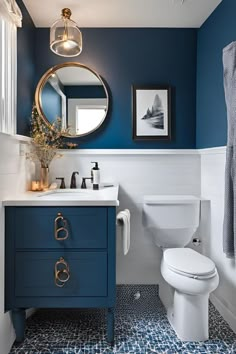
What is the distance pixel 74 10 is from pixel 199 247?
2113 millimetres

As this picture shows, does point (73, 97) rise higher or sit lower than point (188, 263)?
higher

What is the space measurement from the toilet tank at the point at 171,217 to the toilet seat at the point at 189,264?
22 centimetres

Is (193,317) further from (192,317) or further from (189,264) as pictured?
(189,264)

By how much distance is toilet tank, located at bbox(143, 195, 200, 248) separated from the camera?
2.33m

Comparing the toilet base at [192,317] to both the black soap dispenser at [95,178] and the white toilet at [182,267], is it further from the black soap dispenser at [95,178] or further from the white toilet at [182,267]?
the black soap dispenser at [95,178]

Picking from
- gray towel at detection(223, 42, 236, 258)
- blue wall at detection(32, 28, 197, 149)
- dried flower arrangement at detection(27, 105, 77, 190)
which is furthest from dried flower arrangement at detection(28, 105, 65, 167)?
gray towel at detection(223, 42, 236, 258)

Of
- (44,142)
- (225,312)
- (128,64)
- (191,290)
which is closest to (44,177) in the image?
(44,142)

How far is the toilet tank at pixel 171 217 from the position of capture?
233 cm

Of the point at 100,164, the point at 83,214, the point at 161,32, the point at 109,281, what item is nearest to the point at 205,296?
the point at 109,281

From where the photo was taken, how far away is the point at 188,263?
1.93m

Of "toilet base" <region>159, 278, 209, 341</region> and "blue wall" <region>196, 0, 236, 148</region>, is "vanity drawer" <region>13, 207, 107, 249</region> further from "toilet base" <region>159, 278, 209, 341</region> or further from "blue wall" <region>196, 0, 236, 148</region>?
"blue wall" <region>196, 0, 236, 148</region>

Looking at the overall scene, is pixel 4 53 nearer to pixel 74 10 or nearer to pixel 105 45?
pixel 74 10

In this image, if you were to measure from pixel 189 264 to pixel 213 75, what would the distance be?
4.61 ft

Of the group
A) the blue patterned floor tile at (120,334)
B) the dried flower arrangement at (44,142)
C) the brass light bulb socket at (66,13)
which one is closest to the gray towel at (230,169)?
the blue patterned floor tile at (120,334)
